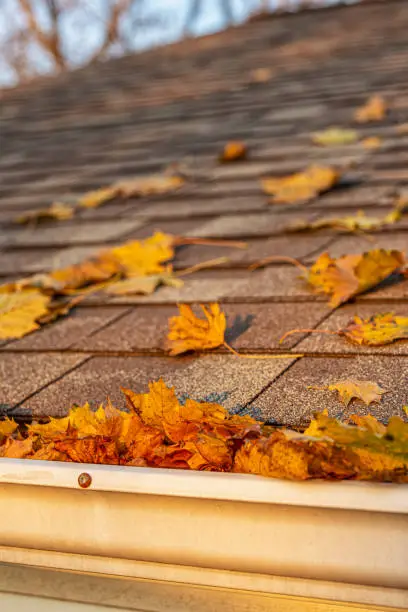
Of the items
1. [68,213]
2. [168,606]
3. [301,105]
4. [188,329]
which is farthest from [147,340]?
[301,105]

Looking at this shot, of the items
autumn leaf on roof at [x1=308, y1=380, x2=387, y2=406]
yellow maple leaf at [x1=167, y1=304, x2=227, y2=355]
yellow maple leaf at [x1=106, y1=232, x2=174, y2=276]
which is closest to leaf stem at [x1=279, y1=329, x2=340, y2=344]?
yellow maple leaf at [x1=167, y1=304, x2=227, y2=355]

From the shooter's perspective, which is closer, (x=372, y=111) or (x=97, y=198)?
(x=97, y=198)

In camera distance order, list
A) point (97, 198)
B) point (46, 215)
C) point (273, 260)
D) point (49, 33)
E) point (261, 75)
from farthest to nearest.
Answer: point (49, 33) < point (261, 75) < point (97, 198) < point (46, 215) < point (273, 260)

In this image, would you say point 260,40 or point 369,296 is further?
point 260,40

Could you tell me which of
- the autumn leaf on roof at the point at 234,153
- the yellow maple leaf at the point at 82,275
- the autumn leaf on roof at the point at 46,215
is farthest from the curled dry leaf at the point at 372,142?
the yellow maple leaf at the point at 82,275

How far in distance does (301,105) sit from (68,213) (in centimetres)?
162

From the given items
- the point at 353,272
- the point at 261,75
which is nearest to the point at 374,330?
the point at 353,272

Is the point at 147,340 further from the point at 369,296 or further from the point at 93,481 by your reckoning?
the point at 93,481

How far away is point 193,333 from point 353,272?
36cm

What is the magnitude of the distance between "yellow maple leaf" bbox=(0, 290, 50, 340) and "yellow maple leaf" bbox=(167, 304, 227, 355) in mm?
408

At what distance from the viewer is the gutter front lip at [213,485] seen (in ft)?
2.65

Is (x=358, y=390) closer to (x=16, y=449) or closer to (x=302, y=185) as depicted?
(x=16, y=449)

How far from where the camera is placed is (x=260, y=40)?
6.37m

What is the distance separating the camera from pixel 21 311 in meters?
1.74
